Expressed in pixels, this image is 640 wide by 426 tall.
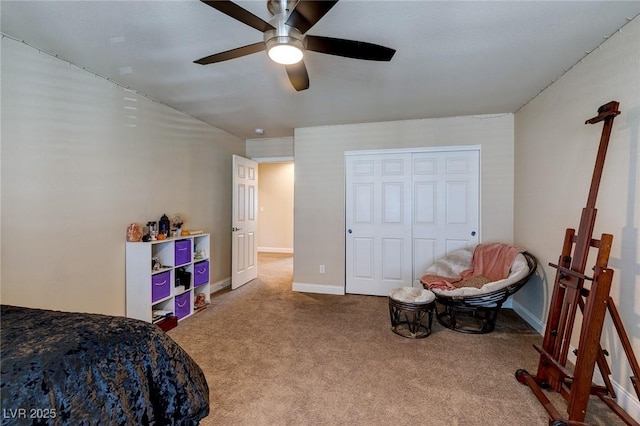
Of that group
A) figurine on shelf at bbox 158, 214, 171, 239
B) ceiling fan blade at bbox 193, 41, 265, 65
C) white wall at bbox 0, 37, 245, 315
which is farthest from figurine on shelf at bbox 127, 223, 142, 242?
ceiling fan blade at bbox 193, 41, 265, 65

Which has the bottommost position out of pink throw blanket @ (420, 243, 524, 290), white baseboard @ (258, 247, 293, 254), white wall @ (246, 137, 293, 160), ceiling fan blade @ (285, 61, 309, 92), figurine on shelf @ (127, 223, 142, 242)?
white baseboard @ (258, 247, 293, 254)

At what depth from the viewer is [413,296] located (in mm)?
2732

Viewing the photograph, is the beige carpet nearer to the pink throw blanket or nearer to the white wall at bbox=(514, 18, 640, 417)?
the pink throw blanket

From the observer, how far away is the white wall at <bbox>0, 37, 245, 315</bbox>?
6.48 ft

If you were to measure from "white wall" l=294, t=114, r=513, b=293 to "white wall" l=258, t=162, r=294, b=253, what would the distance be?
3.44m

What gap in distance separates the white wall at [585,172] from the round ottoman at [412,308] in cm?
110

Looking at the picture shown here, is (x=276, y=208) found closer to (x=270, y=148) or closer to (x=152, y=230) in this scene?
(x=270, y=148)

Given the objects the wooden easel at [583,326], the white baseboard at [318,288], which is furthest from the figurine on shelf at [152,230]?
the wooden easel at [583,326]

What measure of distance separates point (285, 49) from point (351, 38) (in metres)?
0.67

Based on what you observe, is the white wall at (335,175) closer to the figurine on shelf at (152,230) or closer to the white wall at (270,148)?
the white wall at (270,148)

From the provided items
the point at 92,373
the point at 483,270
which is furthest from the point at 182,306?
the point at 483,270

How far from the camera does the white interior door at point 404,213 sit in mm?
3660

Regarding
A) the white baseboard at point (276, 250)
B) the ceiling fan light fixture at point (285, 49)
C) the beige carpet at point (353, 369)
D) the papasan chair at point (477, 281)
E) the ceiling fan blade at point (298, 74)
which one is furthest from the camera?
the white baseboard at point (276, 250)

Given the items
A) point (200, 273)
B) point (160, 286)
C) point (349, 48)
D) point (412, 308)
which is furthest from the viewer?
point (200, 273)
